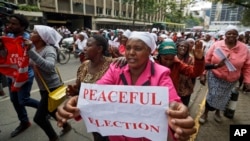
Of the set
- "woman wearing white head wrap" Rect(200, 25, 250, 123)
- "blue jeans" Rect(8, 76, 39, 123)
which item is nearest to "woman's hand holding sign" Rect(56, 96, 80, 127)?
"blue jeans" Rect(8, 76, 39, 123)

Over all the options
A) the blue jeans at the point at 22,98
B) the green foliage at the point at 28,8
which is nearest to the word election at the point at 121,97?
the blue jeans at the point at 22,98

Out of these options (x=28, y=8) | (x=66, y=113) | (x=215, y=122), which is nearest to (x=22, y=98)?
(x=66, y=113)

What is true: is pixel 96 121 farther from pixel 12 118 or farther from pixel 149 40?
pixel 12 118

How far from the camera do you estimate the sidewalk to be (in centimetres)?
377

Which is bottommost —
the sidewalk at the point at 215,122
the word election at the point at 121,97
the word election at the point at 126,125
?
the sidewalk at the point at 215,122

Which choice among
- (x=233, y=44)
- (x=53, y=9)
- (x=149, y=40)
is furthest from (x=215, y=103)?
(x=53, y=9)

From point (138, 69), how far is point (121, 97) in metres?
0.36

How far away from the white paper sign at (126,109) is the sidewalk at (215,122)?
249 centimetres

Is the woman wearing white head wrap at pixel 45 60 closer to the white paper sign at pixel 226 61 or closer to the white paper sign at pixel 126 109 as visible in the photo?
the white paper sign at pixel 126 109

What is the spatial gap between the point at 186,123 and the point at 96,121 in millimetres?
640

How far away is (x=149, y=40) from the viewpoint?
1.82 meters

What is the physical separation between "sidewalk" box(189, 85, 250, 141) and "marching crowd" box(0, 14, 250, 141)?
16 centimetres

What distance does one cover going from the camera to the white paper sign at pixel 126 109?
4.55 feet

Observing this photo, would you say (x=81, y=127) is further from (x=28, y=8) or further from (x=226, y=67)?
(x=28, y=8)
